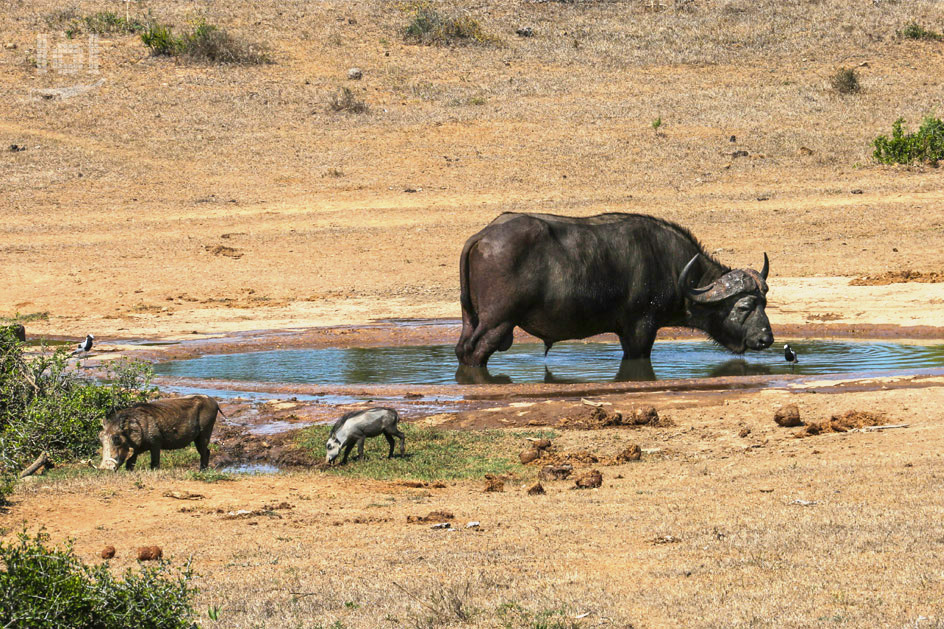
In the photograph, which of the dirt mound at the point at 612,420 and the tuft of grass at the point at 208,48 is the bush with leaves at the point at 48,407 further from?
the tuft of grass at the point at 208,48

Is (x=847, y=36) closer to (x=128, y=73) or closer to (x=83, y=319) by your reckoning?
(x=128, y=73)

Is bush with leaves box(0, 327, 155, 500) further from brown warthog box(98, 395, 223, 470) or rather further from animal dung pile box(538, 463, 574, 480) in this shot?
animal dung pile box(538, 463, 574, 480)

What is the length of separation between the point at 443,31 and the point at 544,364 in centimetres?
3113

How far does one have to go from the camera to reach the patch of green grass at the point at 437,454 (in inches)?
427

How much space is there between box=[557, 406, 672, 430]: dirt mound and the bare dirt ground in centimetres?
26

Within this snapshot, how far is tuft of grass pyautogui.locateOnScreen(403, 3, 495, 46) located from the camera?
45938 mm

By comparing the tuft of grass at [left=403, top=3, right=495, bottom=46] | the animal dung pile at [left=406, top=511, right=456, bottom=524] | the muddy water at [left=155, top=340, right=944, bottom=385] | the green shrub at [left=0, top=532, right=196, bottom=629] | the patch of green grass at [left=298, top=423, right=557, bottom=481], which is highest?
the tuft of grass at [left=403, top=3, right=495, bottom=46]

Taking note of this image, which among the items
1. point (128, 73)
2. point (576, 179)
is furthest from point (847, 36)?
point (128, 73)

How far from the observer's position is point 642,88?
39.9m

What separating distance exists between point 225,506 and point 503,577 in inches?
121

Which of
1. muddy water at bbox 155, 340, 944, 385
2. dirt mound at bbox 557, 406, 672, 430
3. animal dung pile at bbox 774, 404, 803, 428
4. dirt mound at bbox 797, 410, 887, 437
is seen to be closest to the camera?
dirt mound at bbox 797, 410, 887, 437

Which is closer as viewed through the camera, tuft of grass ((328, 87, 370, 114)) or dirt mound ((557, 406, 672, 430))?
dirt mound ((557, 406, 672, 430))

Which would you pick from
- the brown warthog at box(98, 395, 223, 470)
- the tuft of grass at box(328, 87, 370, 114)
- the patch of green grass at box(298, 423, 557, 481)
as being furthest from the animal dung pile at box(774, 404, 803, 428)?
the tuft of grass at box(328, 87, 370, 114)

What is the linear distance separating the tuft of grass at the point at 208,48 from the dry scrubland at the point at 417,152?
746 millimetres
